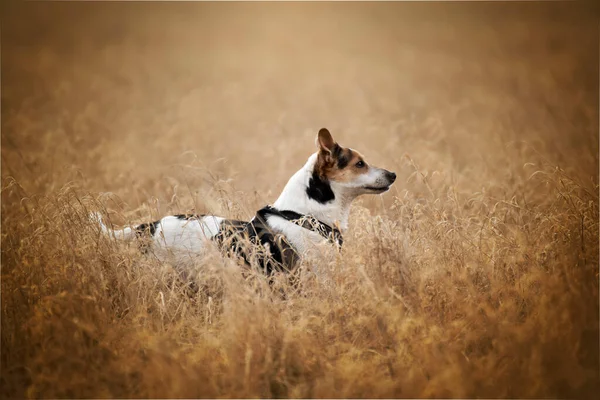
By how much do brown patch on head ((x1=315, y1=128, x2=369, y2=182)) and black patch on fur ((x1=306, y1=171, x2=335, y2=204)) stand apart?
0.05 metres

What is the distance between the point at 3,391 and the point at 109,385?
74 centimetres

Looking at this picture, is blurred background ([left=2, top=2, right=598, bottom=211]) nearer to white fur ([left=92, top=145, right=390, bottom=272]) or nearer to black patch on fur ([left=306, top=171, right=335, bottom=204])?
white fur ([left=92, top=145, right=390, bottom=272])

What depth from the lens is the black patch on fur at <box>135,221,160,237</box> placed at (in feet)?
17.1

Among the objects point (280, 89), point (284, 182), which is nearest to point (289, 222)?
point (284, 182)

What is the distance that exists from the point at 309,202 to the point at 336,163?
48cm

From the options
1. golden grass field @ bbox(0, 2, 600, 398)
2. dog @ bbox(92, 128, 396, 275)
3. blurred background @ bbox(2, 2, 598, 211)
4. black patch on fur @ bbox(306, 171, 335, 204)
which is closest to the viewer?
golden grass field @ bbox(0, 2, 600, 398)

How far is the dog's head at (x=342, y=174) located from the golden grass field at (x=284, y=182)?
1.28 feet

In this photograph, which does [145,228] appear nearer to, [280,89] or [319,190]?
[319,190]

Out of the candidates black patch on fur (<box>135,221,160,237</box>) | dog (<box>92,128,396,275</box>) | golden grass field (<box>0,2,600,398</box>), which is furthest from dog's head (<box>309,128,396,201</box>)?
black patch on fur (<box>135,221,160,237</box>)

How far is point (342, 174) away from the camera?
18.0ft

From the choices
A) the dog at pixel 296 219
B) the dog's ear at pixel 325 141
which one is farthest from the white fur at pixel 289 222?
the dog's ear at pixel 325 141

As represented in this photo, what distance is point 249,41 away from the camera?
75.8 ft

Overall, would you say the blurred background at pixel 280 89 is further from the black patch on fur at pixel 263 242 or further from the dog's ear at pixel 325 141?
the dog's ear at pixel 325 141

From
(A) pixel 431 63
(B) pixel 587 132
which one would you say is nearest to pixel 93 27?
(A) pixel 431 63
